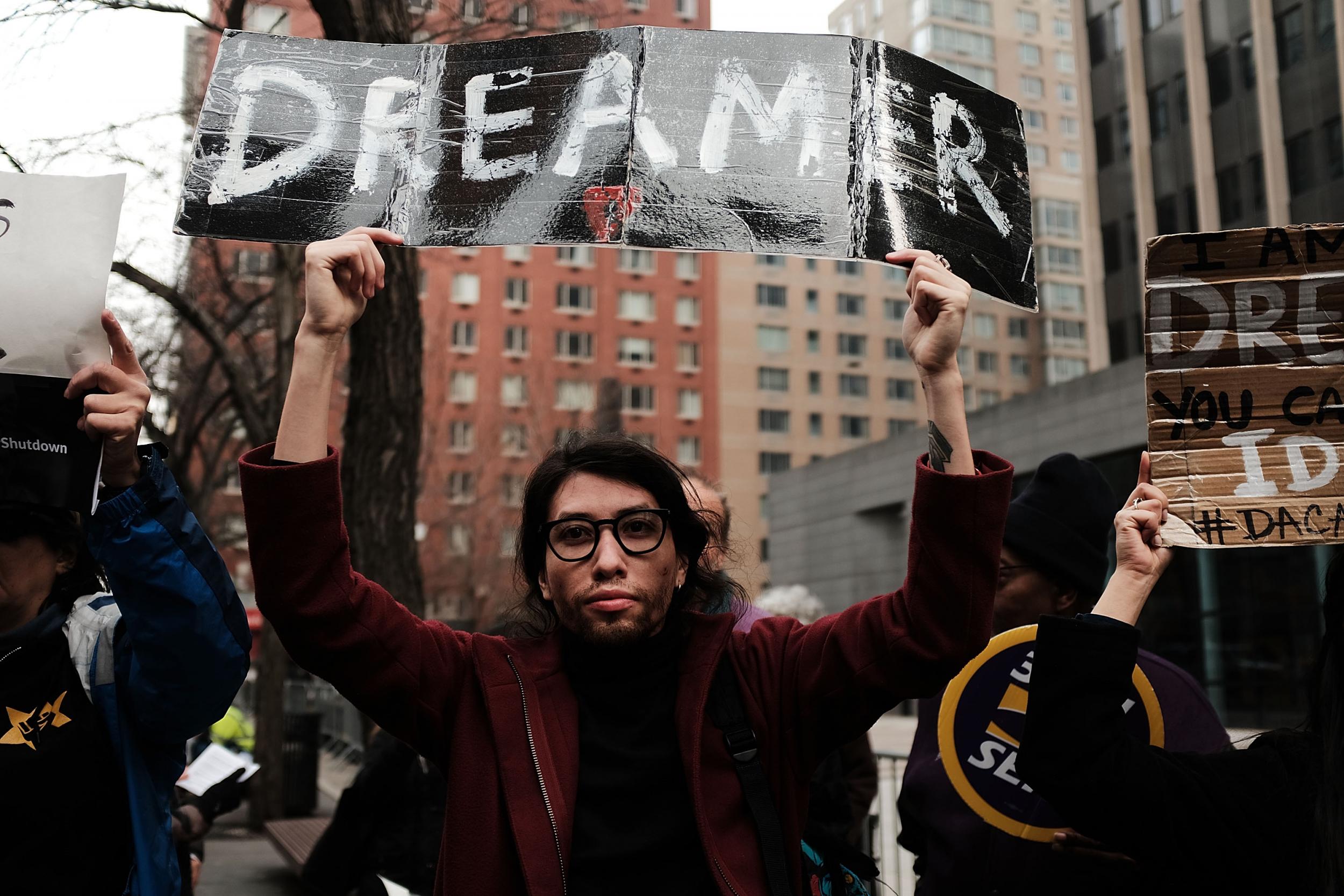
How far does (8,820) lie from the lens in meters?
2.38

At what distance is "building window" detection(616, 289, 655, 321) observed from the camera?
70312mm

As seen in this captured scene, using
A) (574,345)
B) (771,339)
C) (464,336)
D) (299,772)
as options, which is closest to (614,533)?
(299,772)

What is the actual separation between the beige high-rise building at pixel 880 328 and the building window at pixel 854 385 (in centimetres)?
9

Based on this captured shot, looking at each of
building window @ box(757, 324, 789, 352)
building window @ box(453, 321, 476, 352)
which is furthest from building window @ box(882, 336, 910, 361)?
building window @ box(453, 321, 476, 352)

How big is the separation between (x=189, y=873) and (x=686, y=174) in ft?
9.18

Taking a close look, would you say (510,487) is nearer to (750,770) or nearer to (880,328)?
(880,328)

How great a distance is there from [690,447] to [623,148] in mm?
68638

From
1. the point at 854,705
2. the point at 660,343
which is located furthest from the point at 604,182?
the point at 660,343

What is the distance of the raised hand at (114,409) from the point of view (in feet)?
7.96

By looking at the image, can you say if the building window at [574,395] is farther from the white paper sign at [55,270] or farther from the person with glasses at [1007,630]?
the white paper sign at [55,270]

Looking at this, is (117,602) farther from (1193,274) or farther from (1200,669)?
(1200,669)

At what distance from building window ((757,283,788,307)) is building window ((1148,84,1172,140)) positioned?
137ft

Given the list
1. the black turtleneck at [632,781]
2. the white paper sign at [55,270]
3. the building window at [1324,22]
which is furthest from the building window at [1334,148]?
the white paper sign at [55,270]

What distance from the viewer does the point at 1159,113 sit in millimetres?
32781
